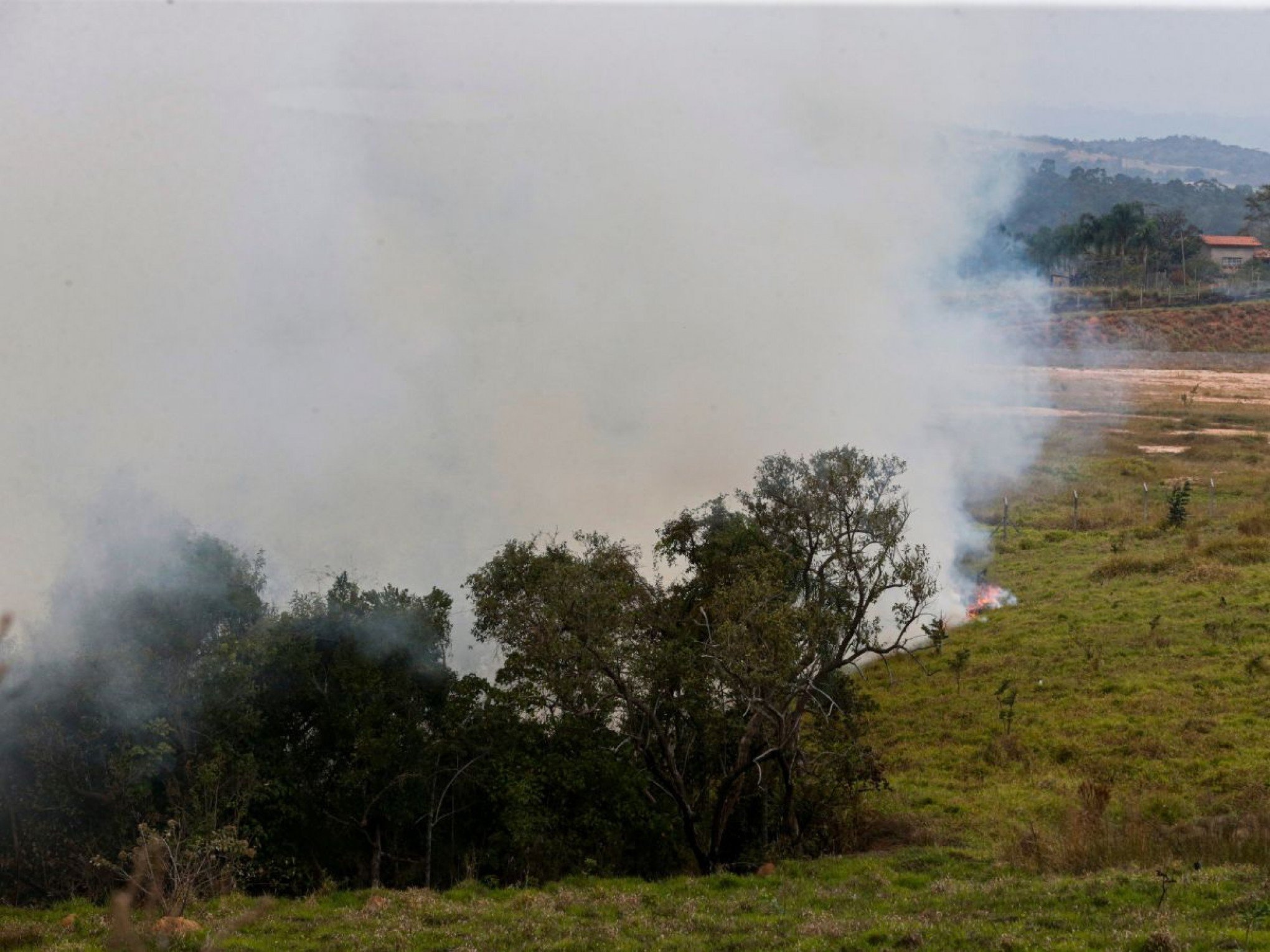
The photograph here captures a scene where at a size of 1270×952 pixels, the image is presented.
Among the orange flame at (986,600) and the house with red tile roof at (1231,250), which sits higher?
the house with red tile roof at (1231,250)

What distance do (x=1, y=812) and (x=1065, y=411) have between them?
56.8 metres

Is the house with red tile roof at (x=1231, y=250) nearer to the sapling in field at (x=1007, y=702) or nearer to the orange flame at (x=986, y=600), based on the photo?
the orange flame at (x=986, y=600)

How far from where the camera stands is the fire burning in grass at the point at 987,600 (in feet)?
105

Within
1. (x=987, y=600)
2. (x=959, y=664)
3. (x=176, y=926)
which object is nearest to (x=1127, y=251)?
(x=987, y=600)

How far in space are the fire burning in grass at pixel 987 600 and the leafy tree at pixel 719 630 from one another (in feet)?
37.0

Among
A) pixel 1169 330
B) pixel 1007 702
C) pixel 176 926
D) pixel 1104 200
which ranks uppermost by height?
pixel 1104 200

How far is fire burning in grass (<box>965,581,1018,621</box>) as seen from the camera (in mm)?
31859

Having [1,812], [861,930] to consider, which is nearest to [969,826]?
[861,930]

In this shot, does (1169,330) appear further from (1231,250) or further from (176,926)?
(176,926)

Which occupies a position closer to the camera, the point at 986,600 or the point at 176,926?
the point at 176,926

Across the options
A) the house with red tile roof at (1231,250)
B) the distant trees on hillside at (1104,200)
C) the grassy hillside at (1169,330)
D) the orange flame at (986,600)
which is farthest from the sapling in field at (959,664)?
the distant trees on hillside at (1104,200)

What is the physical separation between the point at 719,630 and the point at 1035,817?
6.30 metres

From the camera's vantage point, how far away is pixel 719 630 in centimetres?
1733

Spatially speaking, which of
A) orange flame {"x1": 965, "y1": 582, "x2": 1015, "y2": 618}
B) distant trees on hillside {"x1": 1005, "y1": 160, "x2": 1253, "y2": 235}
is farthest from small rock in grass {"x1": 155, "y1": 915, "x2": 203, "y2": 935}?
distant trees on hillside {"x1": 1005, "y1": 160, "x2": 1253, "y2": 235}
